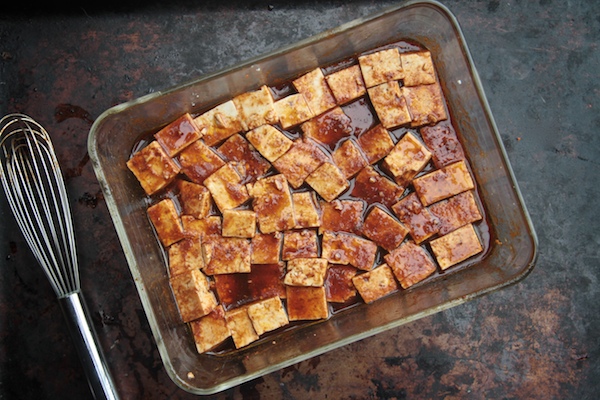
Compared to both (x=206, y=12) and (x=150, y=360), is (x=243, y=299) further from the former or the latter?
(x=206, y=12)

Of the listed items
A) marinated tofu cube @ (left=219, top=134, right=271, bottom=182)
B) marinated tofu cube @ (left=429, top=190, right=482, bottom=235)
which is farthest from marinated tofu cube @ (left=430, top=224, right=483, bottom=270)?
marinated tofu cube @ (left=219, top=134, right=271, bottom=182)

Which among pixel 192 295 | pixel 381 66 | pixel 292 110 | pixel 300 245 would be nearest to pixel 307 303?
pixel 300 245

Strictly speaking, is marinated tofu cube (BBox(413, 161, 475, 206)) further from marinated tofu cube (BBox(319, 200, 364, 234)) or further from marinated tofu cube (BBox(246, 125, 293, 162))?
marinated tofu cube (BBox(246, 125, 293, 162))

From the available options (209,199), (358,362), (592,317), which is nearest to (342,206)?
(209,199)

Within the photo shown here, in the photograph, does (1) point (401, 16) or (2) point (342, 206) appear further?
(2) point (342, 206)

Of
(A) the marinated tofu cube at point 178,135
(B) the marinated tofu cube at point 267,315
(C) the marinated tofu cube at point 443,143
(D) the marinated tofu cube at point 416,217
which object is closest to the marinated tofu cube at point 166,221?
(A) the marinated tofu cube at point 178,135

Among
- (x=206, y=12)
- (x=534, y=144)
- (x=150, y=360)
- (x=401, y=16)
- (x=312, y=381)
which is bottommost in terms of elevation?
(x=312, y=381)
